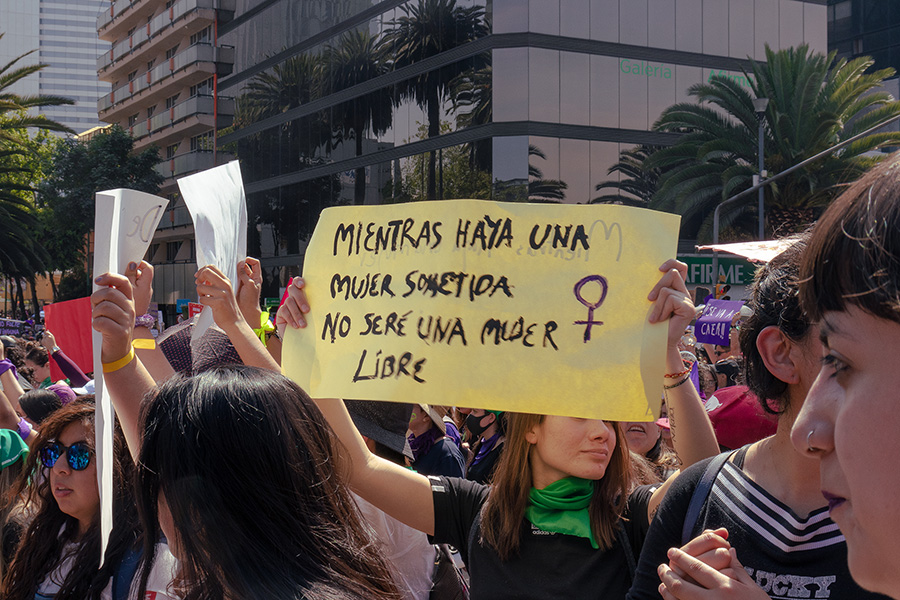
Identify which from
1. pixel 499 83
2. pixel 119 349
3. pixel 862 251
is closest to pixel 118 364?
pixel 119 349

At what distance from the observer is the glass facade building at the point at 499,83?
92.8ft

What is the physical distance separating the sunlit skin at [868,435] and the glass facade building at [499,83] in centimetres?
2527

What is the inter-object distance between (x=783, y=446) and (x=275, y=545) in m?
1.06

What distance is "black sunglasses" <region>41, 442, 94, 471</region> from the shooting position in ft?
9.56

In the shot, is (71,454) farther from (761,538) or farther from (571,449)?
(761,538)

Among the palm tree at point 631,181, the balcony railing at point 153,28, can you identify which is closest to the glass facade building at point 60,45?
the balcony railing at point 153,28

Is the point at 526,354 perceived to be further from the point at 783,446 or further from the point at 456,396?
the point at 783,446

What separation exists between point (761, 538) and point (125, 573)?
6.00 ft

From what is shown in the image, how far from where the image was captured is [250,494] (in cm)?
163

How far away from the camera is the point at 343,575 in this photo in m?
1.64

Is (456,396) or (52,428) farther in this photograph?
(52,428)

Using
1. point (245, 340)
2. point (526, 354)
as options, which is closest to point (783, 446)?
point (526, 354)

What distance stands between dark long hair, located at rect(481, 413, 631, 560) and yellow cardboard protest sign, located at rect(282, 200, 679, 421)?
43cm

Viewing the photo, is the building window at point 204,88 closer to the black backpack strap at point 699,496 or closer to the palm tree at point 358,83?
the palm tree at point 358,83
